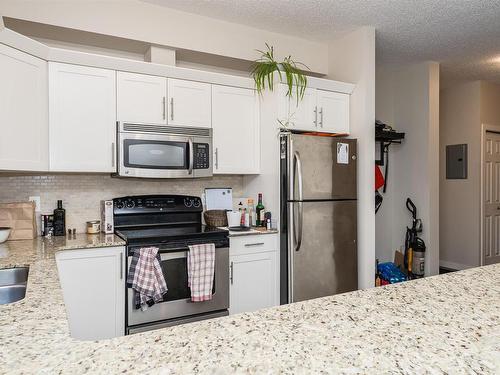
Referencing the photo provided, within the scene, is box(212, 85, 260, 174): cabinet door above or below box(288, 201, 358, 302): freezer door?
above

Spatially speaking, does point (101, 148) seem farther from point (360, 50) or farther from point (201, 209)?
point (360, 50)

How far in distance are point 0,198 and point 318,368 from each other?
282 centimetres

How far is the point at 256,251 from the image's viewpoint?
305 centimetres

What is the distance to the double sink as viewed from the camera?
1.76 meters

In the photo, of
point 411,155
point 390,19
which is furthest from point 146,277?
point 411,155

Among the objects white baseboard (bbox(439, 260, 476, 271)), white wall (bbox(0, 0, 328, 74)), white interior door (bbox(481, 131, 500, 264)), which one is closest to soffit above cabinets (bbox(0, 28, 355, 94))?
white wall (bbox(0, 0, 328, 74))

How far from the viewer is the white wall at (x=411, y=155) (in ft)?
14.5

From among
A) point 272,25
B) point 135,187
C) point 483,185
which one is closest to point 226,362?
point 135,187

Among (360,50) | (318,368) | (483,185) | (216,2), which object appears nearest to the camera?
(318,368)

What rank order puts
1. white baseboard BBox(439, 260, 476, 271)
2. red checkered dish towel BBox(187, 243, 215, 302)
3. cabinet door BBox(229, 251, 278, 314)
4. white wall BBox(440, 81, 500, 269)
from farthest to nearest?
1. white baseboard BBox(439, 260, 476, 271)
2. white wall BBox(440, 81, 500, 269)
3. cabinet door BBox(229, 251, 278, 314)
4. red checkered dish towel BBox(187, 243, 215, 302)

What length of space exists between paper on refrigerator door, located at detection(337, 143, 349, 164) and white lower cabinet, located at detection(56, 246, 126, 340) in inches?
75.0

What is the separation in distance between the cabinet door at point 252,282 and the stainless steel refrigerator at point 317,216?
0.09 m

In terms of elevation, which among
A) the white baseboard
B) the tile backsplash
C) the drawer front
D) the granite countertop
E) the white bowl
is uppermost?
the tile backsplash

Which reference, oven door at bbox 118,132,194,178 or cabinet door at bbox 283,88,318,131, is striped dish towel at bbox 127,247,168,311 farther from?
cabinet door at bbox 283,88,318,131
